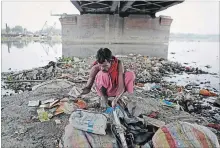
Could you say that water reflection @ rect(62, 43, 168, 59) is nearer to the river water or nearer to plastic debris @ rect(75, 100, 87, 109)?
the river water

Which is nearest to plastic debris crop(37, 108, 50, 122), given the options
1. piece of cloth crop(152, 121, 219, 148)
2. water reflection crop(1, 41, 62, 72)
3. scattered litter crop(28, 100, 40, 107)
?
scattered litter crop(28, 100, 40, 107)

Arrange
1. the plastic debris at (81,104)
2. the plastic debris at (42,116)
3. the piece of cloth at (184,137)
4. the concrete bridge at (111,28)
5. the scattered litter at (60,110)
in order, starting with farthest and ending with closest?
the concrete bridge at (111,28)
the plastic debris at (81,104)
the scattered litter at (60,110)
the plastic debris at (42,116)
the piece of cloth at (184,137)

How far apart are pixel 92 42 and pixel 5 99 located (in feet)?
39.1

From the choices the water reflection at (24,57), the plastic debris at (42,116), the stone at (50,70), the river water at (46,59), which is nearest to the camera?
the plastic debris at (42,116)

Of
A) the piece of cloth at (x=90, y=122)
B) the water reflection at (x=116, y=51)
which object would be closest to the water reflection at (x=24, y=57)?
the water reflection at (x=116, y=51)

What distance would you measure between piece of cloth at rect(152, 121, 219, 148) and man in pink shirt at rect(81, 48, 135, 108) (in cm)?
60

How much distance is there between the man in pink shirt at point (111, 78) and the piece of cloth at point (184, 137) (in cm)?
60

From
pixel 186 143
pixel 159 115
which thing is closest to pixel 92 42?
pixel 159 115

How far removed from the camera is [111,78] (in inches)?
81.9

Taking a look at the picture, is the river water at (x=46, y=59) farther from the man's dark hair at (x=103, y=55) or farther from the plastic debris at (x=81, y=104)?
the man's dark hair at (x=103, y=55)

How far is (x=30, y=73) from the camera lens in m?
4.57

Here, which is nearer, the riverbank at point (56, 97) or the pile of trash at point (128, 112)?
the pile of trash at point (128, 112)

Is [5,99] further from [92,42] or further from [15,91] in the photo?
[92,42]

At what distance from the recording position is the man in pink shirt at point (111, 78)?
2.02 metres
